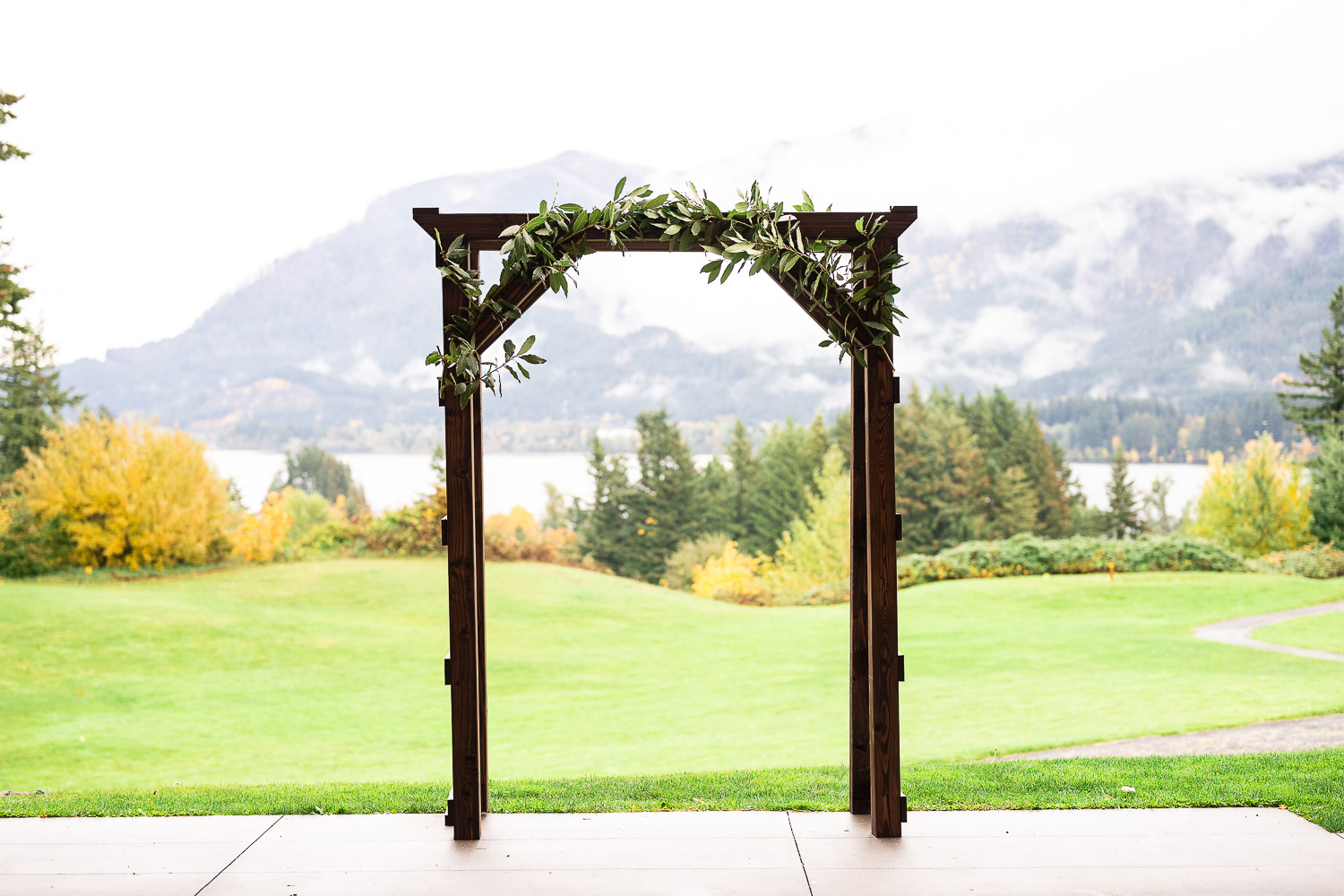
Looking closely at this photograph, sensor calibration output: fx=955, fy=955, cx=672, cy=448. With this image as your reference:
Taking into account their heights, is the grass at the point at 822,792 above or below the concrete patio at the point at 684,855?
below

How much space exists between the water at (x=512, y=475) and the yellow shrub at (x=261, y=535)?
520 centimetres

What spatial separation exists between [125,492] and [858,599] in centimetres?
1418

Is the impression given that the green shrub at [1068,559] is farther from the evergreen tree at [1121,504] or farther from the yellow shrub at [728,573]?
the evergreen tree at [1121,504]

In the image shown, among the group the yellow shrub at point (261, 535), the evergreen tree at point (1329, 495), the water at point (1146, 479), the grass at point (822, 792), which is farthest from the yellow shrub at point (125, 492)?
the water at point (1146, 479)

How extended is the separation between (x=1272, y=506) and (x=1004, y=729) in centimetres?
1376

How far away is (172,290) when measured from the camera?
3481 cm

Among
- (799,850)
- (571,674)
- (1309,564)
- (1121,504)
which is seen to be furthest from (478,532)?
(1121,504)

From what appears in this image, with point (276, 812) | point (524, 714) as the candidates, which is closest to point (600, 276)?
point (524, 714)

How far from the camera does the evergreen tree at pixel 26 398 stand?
18.0 m

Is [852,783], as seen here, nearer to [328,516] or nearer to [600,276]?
[328,516]

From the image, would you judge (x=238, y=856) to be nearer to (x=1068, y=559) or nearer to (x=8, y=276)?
(x=8, y=276)

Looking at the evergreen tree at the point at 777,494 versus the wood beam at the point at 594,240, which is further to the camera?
the evergreen tree at the point at 777,494

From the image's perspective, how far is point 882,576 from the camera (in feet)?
10.5

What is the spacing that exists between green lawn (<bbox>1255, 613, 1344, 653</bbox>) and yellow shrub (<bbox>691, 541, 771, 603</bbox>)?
27.8 ft
